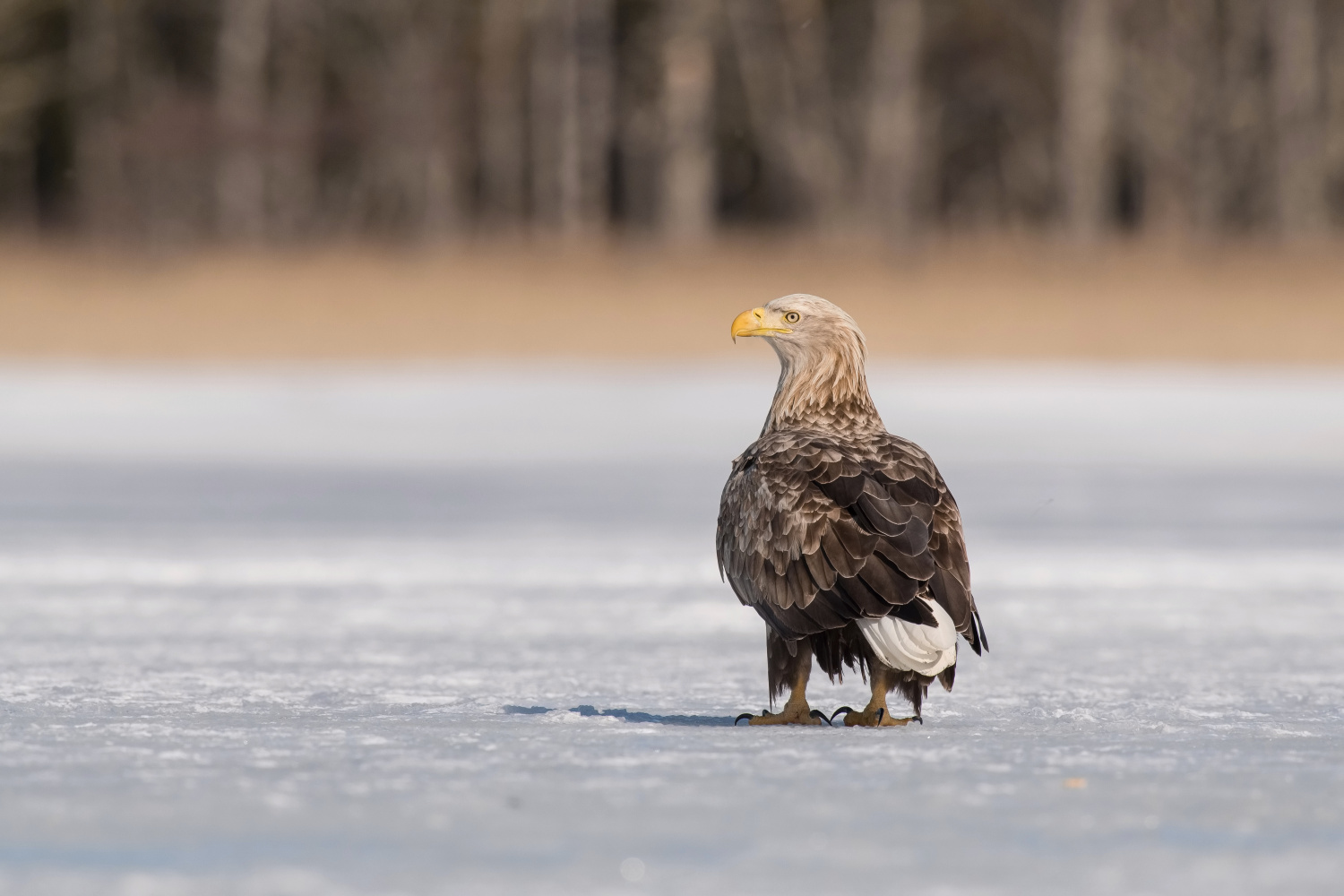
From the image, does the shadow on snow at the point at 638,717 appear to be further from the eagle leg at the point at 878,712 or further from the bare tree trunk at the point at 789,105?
the bare tree trunk at the point at 789,105

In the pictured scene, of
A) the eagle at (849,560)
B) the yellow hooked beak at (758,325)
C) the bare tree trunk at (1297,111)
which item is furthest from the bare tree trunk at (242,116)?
the eagle at (849,560)

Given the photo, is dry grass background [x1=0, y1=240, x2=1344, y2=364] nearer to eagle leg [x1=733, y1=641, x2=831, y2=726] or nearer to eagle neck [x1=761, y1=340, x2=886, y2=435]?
eagle neck [x1=761, y1=340, x2=886, y2=435]

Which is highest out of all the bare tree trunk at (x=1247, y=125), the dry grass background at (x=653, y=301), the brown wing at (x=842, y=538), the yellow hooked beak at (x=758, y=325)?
the bare tree trunk at (x=1247, y=125)

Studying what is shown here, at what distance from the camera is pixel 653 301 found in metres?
19.1

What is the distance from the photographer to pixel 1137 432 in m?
12.5

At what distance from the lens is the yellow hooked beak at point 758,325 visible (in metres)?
4.70

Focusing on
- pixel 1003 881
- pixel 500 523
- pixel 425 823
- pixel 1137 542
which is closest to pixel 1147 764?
pixel 1003 881

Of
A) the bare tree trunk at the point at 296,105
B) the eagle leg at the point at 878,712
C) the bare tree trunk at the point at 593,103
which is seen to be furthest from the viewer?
the bare tree trunk at the point at 296,105

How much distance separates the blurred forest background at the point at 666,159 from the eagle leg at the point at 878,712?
13280 millimetres

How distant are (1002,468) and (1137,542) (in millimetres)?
2860

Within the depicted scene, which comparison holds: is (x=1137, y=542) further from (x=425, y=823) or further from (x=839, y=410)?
(x=425, y=823)

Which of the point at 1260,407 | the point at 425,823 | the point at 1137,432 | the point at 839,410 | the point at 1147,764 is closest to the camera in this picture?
the point at 425,823

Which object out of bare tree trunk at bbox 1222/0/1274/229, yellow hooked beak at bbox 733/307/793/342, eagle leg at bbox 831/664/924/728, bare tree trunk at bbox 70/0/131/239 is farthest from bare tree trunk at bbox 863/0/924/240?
eagle leg at bbox 831/664/924/728

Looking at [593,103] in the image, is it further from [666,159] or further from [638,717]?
[638,717]
